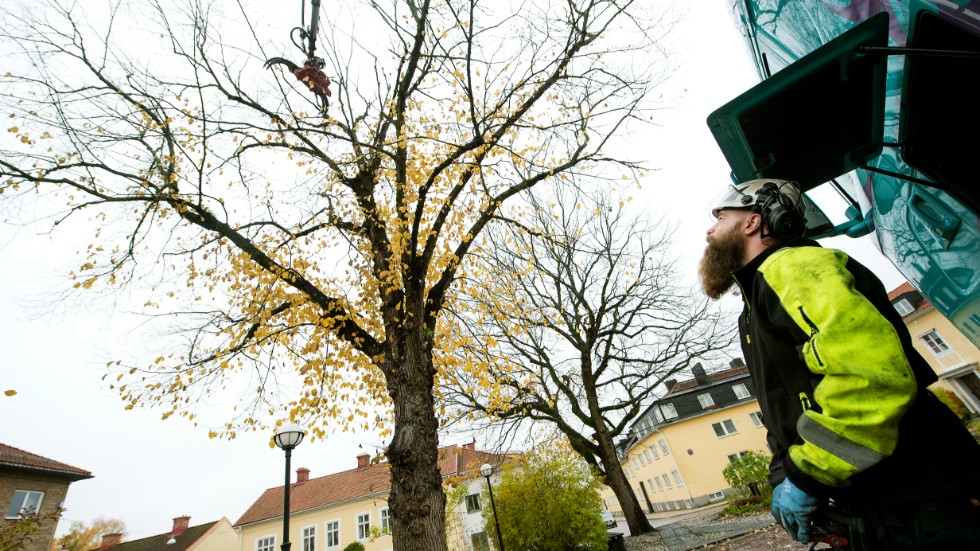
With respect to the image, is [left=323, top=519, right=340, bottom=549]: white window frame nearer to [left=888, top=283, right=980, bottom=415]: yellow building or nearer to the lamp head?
the lamp head

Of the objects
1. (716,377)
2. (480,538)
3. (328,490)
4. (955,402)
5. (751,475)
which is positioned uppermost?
(716,377)

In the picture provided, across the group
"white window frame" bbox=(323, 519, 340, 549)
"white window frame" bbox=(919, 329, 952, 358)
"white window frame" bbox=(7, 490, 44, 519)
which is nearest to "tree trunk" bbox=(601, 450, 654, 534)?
"white window frame" bbox=(7, 490, 44, 519)

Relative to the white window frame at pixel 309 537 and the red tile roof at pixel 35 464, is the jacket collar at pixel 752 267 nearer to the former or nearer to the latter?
the red tile roof at pixel 35 464

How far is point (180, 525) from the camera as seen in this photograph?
115 ft

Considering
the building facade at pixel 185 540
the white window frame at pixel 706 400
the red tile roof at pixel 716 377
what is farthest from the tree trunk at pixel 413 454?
the building facade at pixel 185 540

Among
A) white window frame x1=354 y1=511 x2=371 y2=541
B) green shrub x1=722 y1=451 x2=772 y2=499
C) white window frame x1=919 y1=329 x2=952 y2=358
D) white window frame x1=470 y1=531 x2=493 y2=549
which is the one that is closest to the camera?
green shrub x1=722 y1=451 x2=772 y2=499

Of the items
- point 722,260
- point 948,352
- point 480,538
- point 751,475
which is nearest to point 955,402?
point 948,352

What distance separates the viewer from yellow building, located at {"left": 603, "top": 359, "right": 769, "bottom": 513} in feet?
105

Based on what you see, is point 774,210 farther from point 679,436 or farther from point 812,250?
point 679,436

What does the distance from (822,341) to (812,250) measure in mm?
373

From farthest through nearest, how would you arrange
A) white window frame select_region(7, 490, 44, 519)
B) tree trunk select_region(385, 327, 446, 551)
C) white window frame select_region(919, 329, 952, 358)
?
1. white window frame select_region(919, 329, 952, 358)
2. white window frame select_region(7, 490, 44, 519)
3. tree trunk select_region(385, 327, 446, 551)

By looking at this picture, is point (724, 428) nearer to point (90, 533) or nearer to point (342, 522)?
point (342, 522)

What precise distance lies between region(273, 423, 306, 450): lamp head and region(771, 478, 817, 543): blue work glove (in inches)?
388

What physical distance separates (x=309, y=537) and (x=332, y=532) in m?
1.81
